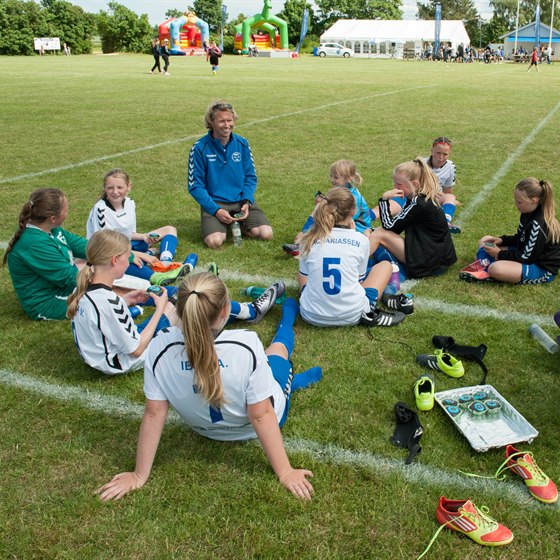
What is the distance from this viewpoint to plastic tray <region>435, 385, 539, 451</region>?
306 centimetres

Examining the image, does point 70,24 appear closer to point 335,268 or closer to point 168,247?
point 168,247

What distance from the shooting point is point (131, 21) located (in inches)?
2781

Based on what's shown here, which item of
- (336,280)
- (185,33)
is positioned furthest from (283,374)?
(185,33)

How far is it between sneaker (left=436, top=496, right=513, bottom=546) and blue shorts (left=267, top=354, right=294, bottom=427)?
104 cm

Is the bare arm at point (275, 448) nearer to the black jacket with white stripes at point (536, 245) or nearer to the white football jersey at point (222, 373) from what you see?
the white football jersey at point (222, 373)

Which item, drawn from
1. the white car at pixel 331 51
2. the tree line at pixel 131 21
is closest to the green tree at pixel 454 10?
the tree line at pixel 131 21

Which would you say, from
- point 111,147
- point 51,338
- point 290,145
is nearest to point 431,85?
point 290,145

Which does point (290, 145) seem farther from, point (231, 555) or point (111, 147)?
point (231, 555)

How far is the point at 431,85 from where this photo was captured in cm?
2527

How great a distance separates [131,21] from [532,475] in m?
78.3

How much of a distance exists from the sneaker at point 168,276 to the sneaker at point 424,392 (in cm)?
Result: 269

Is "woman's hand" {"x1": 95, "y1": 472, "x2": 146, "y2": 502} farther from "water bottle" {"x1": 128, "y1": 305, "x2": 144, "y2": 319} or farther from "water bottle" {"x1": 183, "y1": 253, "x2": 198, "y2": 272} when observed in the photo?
"water bottle" {"x1": 183, "y1": 253, "x2": 198, "y2": 272}

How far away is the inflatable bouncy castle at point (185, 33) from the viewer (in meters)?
60.3

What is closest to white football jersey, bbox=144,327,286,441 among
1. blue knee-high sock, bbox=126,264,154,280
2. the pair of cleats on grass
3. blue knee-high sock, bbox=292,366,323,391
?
blue knee-high sock, bbox=292,366,323,391
